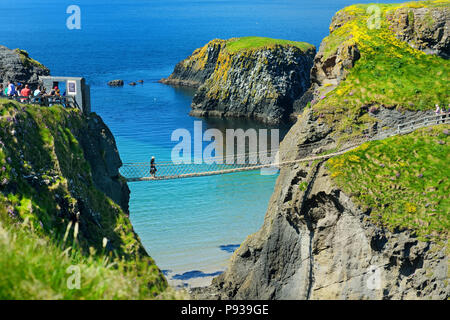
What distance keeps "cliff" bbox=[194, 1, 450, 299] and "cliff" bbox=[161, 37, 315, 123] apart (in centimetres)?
3885

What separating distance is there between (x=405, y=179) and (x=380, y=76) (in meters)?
7.38

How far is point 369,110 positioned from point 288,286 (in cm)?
941

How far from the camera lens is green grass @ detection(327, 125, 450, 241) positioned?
26859 mm

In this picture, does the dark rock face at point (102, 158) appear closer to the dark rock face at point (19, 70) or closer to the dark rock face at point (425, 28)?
the dark rock face at point (19, 70)

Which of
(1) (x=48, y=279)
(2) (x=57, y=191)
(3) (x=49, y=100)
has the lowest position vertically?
(2) (x=57, y=191)

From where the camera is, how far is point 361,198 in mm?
27547

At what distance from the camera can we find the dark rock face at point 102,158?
28.1 meters

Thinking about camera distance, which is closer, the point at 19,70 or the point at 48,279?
the point at 48,279

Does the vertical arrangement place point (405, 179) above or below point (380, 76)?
below

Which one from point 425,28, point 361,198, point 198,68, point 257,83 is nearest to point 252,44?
point 257,83

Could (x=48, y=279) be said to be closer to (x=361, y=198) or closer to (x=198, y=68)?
(x=361, y=198)

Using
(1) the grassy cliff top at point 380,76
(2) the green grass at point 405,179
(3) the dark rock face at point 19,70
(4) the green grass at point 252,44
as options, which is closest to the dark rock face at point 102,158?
(2) the green grass at point 405,179

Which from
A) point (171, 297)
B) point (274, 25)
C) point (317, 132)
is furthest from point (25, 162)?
point (274, 25)

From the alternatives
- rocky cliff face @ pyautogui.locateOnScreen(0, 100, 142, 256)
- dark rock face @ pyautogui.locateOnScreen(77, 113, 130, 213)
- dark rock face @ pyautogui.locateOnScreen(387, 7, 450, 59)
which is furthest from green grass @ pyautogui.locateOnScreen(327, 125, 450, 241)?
rocky cliff face @ pyautogui.locateOnScreen(0, 100, 142, 256)
